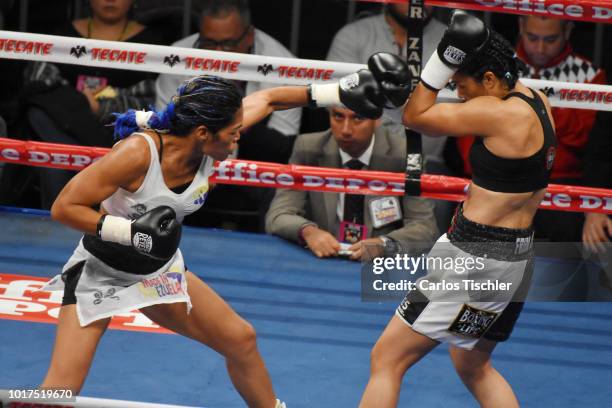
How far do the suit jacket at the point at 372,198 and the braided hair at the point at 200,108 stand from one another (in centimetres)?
178

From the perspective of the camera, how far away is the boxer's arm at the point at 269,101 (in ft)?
11.0

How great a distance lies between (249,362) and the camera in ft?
10.6

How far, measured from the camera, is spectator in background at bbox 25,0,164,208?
502 cm

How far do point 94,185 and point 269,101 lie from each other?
0.76 m

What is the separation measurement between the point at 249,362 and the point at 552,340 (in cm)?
155

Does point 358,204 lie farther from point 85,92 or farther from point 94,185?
point 94,185

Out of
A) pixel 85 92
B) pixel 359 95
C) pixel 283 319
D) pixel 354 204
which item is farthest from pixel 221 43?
pixel 359 95

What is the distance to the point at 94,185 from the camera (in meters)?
2.87

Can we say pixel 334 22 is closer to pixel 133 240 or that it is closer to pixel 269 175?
pixel 269 175

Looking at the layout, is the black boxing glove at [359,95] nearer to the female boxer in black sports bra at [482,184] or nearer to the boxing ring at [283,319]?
the female boxer in black sports bra at [482,184]

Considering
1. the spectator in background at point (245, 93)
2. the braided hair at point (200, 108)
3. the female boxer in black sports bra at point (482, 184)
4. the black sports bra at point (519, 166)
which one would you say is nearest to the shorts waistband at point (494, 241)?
the female boxer in black sports bra at point (482, 184)

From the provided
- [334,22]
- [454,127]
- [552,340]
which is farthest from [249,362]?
[334,22]

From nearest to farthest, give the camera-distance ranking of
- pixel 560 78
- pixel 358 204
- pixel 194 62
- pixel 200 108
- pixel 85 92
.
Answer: pixel 200 108, pixel 194 62, pixel 358 204, pixel 560 78, pixel 85 92

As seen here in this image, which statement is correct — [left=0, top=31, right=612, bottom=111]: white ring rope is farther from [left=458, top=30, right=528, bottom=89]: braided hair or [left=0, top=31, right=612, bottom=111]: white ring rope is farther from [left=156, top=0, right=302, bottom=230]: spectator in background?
[left=458, top=30, right=528, bottom=89]: braided hair
